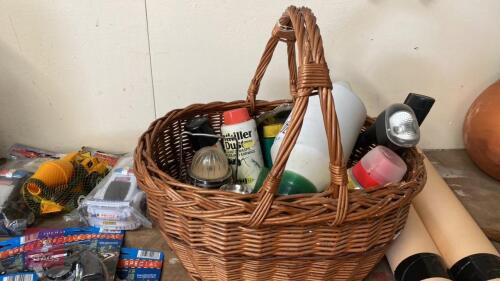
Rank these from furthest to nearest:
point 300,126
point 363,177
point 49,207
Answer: point 49,207 < point 363,177 < point 300,126

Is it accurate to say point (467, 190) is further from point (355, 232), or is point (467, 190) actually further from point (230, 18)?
point (230, 18)

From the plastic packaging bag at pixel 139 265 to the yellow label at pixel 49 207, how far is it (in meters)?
0.13

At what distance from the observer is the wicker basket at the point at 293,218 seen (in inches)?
14.6

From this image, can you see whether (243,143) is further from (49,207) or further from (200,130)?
(49,207)

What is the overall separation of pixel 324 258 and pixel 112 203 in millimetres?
300

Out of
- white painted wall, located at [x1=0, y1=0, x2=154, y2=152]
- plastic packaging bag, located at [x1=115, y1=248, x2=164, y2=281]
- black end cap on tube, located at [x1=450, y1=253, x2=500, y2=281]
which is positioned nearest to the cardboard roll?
black end cap on tube, located at [x1=450, y1=253, x2=500, y2=281]

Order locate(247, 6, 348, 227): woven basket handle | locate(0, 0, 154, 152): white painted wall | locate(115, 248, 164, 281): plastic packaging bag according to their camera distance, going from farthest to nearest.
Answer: locate(0, 0, 154, 152): white painted wall
locate(115, 248, 164, 281): plastic packaging bag
locate(247, 6, 348, 227): woven basket handle

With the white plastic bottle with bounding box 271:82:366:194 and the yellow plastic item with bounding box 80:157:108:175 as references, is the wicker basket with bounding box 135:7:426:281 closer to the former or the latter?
the white plastic bottle with bounding box 271:82:366:194

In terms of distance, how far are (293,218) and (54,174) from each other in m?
0.39

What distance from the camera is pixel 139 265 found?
0.50m

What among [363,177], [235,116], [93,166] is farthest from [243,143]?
[93,166]

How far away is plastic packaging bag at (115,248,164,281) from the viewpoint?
1.60 ft

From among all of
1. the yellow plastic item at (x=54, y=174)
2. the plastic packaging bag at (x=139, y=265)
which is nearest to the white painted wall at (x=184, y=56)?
the yellow plastic item at (x=54, y=174)

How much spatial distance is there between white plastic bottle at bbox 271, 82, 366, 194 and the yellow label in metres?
0.32
